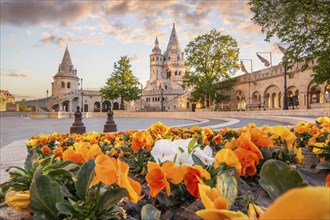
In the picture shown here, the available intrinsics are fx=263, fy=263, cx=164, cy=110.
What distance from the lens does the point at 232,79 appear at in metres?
39.4

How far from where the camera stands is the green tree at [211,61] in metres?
38.4

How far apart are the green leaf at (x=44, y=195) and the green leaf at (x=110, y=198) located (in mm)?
129

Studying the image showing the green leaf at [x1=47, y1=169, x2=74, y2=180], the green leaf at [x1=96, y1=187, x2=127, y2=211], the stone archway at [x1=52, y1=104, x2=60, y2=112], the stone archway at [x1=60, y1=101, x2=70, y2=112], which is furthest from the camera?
the stone archway at [x1=60, y1=101, x2=70, y2=112]

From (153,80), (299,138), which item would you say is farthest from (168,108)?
(299,138)

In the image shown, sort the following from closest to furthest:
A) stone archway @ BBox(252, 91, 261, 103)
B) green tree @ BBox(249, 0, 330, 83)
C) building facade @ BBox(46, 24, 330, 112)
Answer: green tree @ BBox(249, 0, 330, 83), building facade @ BBox(46, 24, 330, 112), stone archway @ BBox(252, 91, 261, 103)

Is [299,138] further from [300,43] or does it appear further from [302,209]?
[300,43]

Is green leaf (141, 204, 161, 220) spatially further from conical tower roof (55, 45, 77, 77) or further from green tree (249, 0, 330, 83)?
conical tower roof (55, 45, 77, 77)

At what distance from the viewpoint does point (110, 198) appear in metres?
0.86

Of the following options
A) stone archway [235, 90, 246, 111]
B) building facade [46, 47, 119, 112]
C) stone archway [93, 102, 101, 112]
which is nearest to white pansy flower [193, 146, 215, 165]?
stone archway [235, 90, 246, 111]

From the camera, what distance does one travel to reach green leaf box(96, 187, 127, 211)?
85 centimetres

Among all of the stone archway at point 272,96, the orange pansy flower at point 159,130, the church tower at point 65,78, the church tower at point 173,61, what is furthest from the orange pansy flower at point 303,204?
the church tower at point 173,61

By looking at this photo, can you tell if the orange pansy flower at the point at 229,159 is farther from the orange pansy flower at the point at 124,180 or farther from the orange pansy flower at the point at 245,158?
the orange pansy flower at the point at 124,180

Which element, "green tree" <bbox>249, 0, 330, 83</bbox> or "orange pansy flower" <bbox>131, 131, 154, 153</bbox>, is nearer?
"orange pansy flower" <bbox>131, 131, 154, 153</bbox>

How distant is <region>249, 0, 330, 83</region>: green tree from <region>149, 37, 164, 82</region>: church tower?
274 ft
